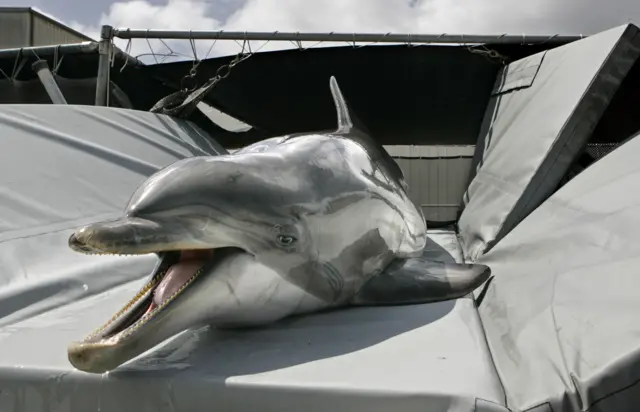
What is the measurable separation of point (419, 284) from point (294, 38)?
160 inches

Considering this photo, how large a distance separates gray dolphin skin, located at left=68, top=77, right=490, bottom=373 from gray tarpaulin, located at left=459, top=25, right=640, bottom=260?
0.91 metres

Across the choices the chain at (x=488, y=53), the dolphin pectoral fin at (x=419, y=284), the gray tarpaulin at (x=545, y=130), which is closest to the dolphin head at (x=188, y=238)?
the dolphin pectoral fin at (x=419, y=284)

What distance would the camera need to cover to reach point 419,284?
2738mm

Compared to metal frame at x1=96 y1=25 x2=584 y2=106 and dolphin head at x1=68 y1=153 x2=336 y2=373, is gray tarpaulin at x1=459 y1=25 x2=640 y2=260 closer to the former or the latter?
metal frame at x1=96 y1=25 x2=584 y2=106

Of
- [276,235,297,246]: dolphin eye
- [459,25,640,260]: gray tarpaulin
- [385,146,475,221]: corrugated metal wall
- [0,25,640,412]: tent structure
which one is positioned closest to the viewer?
[0,25,640,412]: tent structure

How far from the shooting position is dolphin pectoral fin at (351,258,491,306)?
8.63 ft

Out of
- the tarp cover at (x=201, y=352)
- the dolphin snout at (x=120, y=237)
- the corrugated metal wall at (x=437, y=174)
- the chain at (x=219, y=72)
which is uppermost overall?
the dolphin snout at (x=120, y=237)

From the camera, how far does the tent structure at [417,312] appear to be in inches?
61.1

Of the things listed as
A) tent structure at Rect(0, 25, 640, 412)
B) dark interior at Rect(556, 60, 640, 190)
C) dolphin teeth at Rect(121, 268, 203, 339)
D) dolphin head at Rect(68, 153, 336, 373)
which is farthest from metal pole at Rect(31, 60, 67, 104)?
dark interior at Rect(556, 60, 640, 190)

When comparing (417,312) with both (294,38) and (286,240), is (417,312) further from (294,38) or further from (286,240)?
(294,38)

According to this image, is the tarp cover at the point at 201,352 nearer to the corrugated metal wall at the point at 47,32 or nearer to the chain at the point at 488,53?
the chain at the point at 488,53

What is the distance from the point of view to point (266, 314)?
2195mm

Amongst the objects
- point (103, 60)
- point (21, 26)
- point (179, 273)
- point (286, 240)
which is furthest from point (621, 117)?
point (21, 26)

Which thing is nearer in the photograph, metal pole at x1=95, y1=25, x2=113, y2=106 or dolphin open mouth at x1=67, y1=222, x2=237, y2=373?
dolphin open mouth at x1=67, y1=222, x2=237, y2=373
